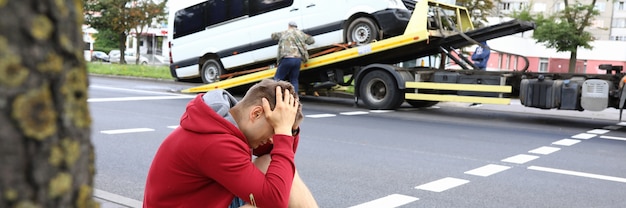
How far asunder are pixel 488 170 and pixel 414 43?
20.4ft

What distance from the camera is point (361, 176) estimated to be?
6.11 metres

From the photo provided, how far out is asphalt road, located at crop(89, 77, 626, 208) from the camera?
5422 millimetres

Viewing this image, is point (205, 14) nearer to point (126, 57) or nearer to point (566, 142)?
point (566, 142)

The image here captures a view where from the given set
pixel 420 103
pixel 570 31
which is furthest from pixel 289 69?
pixel 570 31

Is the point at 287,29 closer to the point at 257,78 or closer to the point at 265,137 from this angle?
the point at 257,78

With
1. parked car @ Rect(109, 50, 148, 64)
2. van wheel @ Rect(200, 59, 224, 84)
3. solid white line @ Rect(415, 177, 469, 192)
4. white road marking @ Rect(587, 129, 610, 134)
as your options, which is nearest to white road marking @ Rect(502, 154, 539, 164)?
solid white line @ Rect(415, 177, 469, 192)

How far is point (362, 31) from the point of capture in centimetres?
1341

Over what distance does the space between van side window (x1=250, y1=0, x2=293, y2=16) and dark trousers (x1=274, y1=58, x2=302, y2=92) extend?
4.79ft

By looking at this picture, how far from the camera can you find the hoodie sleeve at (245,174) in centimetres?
254

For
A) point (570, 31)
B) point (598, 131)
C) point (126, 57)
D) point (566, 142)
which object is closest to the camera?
point (566, 142)

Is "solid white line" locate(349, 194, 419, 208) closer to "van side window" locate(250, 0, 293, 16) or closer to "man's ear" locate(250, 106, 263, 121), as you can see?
"man's ear" locate(250, 106, 263, 121)

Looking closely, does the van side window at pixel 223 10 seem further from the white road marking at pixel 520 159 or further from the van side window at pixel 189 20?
the white road marking at pixel 520 159

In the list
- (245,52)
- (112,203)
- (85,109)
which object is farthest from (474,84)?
(85,109)

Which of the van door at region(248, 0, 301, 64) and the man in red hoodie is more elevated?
the van door at region(248, 0, 301, 64)
